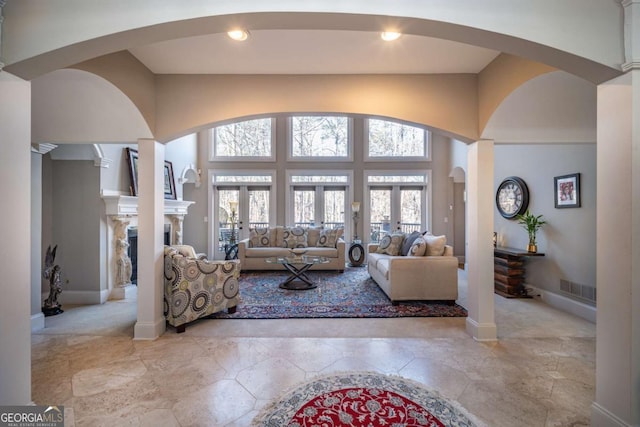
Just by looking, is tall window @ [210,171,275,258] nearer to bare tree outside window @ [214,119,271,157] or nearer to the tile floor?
bare tree outside window @ [214,119,271,157]

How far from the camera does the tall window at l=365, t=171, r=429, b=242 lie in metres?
7.18

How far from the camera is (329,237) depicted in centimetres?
614

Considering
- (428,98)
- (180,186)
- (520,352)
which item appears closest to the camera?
(520,352)

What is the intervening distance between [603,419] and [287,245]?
5119 mm

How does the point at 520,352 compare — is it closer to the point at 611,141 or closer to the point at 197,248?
the point at 611,141

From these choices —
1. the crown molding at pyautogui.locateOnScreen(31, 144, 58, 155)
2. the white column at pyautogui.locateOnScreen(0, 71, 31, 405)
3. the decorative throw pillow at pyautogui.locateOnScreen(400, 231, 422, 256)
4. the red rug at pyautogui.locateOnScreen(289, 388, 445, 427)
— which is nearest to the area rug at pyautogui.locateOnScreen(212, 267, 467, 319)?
the decorative throw pillow at pyautogui.locateOnScreen(400, 231, 422, 256)

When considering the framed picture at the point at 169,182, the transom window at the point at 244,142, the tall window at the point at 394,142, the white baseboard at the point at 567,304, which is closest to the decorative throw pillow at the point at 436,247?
the white baseboard at the point at 567,304

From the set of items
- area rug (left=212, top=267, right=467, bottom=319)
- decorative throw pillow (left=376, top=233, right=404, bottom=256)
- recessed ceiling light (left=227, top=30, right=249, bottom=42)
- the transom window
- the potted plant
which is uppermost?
the transom window

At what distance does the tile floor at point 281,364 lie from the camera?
1.79 m

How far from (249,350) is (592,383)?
8.78 ft

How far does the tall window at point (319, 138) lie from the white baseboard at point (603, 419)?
6.20m

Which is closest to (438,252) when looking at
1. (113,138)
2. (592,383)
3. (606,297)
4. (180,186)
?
(592,383)

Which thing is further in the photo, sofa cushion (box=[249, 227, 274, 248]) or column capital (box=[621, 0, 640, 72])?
sofa cushion (box=[249, 227, 274, 248])

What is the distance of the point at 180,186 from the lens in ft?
21.0
